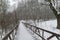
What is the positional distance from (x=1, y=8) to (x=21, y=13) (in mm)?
36527

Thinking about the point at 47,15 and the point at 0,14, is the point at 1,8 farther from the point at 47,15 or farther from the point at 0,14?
the point at 47,15

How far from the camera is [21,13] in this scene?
97.4m

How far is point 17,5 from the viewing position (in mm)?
102250

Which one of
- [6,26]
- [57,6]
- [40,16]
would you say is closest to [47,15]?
[40,16]

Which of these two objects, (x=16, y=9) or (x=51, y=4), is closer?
(x=51, y=4)

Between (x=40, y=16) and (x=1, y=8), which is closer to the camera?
(x=1, y=8)

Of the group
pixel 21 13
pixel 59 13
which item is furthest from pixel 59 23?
pixel 21 13

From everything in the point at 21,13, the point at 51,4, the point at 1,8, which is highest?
the point at 51,4

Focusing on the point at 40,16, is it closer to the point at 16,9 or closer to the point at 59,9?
the point at 16,9

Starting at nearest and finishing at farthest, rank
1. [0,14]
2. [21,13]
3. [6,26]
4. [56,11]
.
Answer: [56,11]
[6,26]
[0,14]
[21,13]

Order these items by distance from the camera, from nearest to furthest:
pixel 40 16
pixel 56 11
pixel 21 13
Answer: pixel 56 11
pixel 40 16
pixel 21 13

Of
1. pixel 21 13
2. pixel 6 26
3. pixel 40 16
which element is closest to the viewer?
pixel 6 26

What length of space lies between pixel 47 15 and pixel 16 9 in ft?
88.0

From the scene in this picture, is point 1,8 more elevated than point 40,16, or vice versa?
point 1,8
